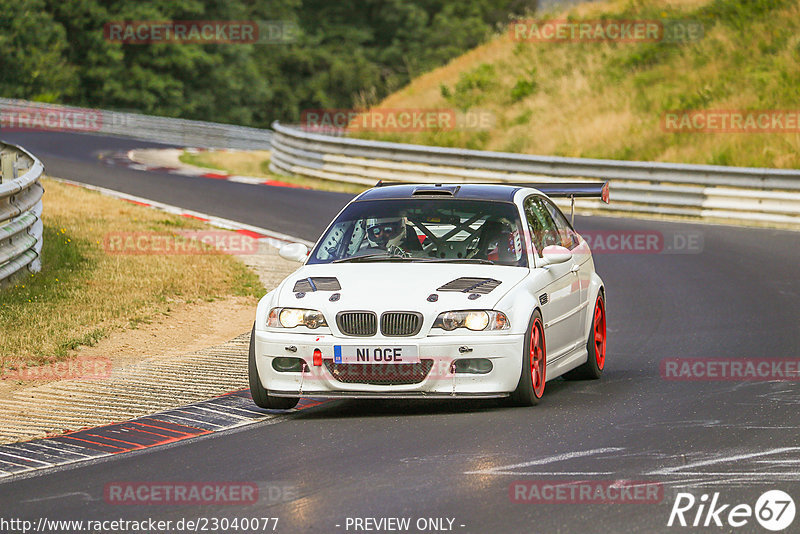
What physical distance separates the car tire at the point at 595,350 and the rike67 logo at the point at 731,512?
158 inches

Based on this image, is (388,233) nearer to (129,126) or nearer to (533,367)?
(533,367)

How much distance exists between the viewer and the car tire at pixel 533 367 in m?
8.88

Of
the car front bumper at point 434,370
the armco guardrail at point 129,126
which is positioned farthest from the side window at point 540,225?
the armco guardrail at point 129,126

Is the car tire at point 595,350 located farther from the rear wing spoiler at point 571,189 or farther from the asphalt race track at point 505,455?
the rear wing spoiler at point 571,189

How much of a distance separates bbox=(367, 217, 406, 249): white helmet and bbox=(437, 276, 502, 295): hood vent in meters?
0.93

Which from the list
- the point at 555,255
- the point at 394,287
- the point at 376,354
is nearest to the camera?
the point at 376,354

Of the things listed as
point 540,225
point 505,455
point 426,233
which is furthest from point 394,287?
point 540,225

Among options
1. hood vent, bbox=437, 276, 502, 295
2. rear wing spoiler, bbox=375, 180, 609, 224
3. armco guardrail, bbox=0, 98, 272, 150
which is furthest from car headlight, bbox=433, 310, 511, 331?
armco guardrail, bbox=0, 98, 272, 150

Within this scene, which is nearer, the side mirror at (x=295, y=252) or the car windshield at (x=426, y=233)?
the car windshield at (x=426, y=233)

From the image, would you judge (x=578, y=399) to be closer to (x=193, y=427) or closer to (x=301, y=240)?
(x=193, y=427)

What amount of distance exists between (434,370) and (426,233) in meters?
1.54

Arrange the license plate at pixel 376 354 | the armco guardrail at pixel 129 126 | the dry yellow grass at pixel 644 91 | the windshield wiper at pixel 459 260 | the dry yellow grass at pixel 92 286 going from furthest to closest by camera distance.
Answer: the armco guardrail at pixel 129 126, the dry yellow grass at pixel 644 91, the dry yellow grass at pixel 92 286, the windshield wiper at pixel 459 260, the license plate at pixel 376 354

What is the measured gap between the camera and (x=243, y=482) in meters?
7.11

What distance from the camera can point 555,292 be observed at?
388 inches
